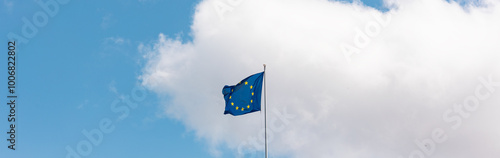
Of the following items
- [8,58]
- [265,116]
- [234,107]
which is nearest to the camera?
[265,116]

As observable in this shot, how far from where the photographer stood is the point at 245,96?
160 feet

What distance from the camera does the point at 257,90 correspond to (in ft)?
160

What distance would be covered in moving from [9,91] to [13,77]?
A: 163cm

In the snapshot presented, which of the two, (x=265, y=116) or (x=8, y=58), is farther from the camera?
(x=8, y=58)

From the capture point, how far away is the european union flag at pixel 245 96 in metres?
48.5

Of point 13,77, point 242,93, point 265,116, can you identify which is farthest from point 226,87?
point 13,77

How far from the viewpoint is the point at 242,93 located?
161 ft

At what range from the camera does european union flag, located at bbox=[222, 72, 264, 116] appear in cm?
4850

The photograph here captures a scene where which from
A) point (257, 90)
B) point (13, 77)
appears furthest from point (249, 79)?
point (13, 77)

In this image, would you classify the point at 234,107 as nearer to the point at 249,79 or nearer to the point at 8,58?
the point at 249,79

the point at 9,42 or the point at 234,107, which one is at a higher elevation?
the point at 9,42

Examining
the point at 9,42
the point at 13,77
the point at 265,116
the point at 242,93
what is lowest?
the point at 265,116

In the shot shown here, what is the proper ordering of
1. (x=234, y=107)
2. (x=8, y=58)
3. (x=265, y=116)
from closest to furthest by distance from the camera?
(x=265, y=116) → (x=234, y=107) → (x=8, y=58)

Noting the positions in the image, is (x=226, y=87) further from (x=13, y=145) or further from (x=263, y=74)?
(x=13, y=145)
